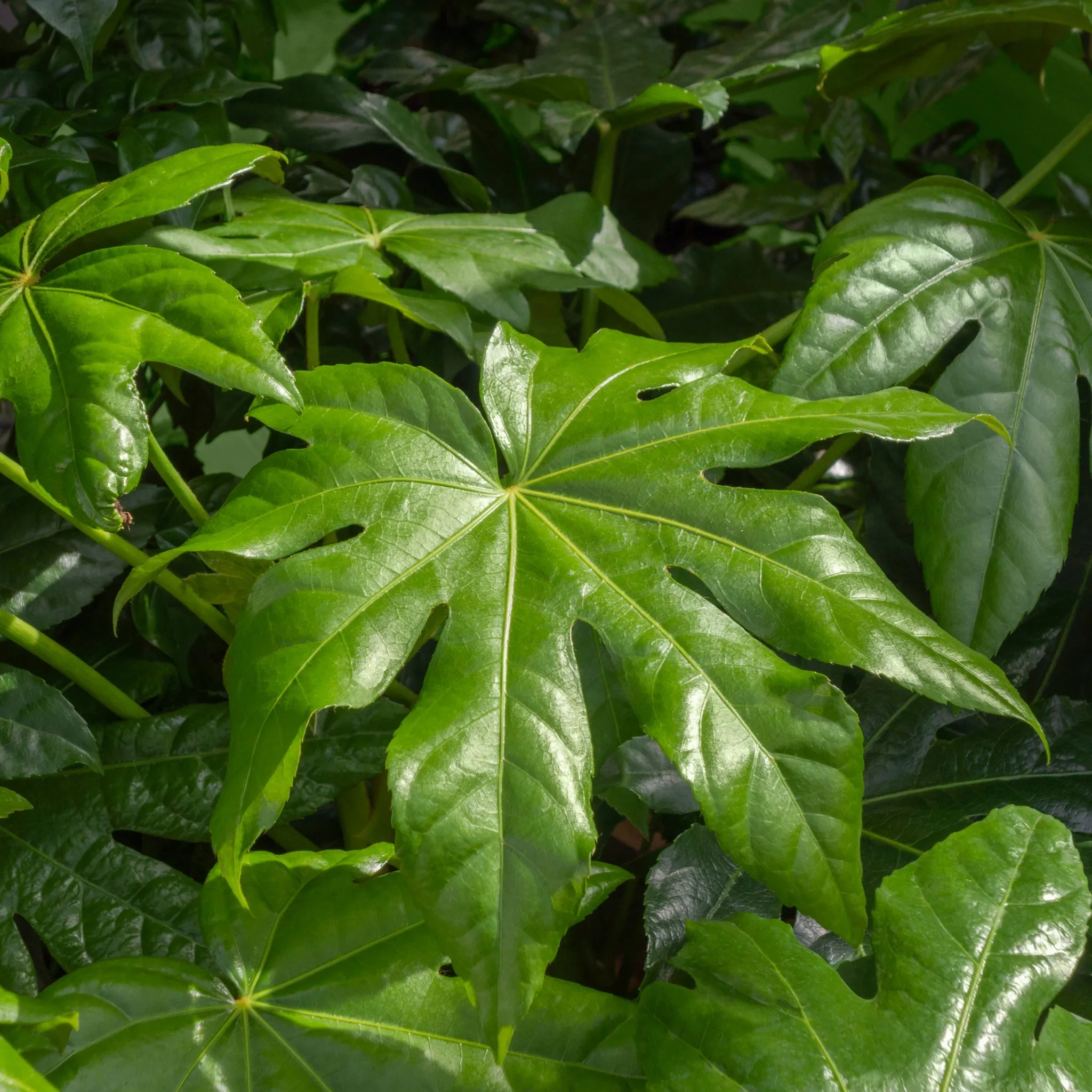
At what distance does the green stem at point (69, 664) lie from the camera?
623 millimetres

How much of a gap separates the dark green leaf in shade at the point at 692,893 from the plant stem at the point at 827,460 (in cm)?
30

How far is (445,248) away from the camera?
2.51 ft

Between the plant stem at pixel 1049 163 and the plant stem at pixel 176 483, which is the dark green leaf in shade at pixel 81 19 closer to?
the plant stem at pixel 176 483

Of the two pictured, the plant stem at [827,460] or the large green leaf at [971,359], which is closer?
the large green leaf at [971,359]

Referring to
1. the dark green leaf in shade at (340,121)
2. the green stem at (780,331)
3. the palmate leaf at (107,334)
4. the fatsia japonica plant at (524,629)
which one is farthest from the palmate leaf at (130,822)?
the dark green leaf in shade at (340,121)

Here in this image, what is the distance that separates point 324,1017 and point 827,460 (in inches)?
21.6

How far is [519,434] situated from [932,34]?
517mm

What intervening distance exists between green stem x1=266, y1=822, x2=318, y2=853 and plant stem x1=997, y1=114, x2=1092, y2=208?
0.76 m

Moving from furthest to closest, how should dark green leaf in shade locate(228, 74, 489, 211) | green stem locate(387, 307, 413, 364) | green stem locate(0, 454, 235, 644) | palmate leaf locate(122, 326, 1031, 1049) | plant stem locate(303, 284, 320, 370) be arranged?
dark green leaf in shade locate(228, 74, 489, 211) → green stem locate(387, 307, 413, 364) → plant stem locate(303, 284, 320, 370) → green stem locate(0, 454, 235, 644) → palmate leaf locate(122, 326, 1031, 1049)

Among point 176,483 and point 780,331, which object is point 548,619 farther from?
point 780,331

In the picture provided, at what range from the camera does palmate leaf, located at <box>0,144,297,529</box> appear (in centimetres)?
48

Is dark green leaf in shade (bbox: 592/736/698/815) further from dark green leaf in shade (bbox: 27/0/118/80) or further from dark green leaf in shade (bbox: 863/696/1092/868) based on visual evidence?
dark green leaf in shade (bbox: 27/0/118/80)

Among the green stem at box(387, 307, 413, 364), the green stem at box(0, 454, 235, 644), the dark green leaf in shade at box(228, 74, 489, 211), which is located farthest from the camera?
the dark green leaf in shade at box(228, 74, 489, 211)

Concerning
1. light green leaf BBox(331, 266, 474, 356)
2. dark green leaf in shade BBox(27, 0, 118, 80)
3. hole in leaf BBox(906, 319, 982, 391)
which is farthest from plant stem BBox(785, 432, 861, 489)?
dark green leaf in shade BBox(27, 0, 118, 80)
